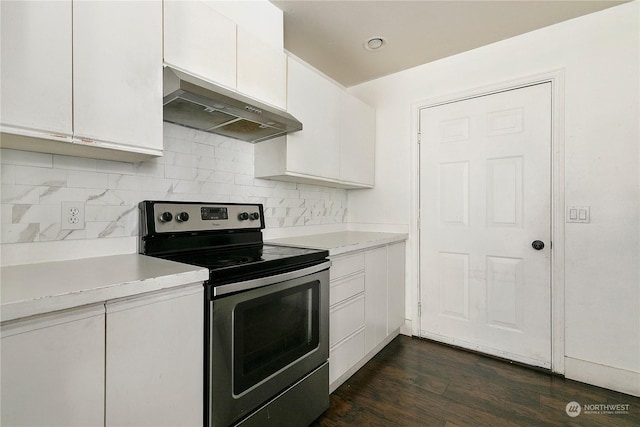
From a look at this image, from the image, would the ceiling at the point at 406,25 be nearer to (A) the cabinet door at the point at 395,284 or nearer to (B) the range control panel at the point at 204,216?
(B) the range control panel at the point at 204,216

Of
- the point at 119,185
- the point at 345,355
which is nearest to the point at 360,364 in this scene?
the point at 345,355

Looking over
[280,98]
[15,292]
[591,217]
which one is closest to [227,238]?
[280,98]

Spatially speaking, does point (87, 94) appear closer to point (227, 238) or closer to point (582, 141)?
point (227, 238)

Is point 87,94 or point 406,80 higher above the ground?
point 406,80

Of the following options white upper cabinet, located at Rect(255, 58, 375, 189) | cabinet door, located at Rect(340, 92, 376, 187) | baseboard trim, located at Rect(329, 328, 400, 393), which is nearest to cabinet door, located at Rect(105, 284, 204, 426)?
baseboard trim, located at Rect(329, 328, 400, 393)

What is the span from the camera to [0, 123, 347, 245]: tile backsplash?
47.9 inches

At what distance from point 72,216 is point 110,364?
0.78 metres

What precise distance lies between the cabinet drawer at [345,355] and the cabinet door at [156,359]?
36.3 inches

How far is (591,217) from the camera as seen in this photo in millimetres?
2049

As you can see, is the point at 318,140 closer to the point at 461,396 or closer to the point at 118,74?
the point at 118,74

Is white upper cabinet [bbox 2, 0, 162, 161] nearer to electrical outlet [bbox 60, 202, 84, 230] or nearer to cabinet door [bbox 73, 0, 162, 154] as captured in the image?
cabinet door [bbox 73, 0, 162, 154]

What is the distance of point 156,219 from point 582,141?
2.77 meters

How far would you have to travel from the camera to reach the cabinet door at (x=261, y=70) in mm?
1686

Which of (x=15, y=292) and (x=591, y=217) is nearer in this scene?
(x=15, y=292)
